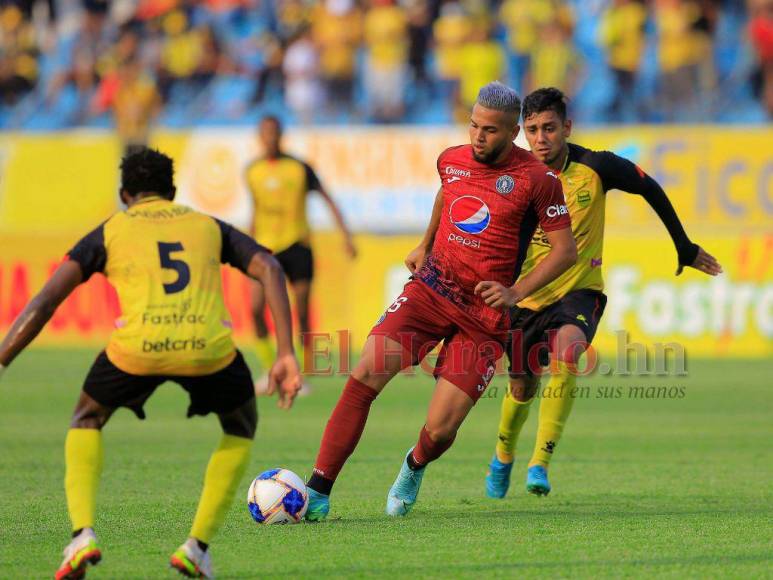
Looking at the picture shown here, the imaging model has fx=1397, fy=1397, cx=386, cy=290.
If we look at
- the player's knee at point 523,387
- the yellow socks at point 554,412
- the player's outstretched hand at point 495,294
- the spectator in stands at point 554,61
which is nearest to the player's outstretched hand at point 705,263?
the yellow socks at point 554,412

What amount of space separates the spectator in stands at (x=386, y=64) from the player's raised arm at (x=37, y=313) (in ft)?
56.1

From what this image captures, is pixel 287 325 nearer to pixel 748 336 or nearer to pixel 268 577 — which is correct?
pixel 268 577

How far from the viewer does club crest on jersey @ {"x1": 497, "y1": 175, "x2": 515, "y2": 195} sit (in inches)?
294

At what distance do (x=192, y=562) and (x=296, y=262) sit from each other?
31.9 ft

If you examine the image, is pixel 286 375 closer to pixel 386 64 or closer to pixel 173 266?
pixel 173 266

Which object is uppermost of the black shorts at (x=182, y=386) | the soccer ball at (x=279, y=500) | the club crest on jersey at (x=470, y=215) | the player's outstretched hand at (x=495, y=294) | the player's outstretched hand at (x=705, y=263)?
the club crest on jersey at (x=470, y=215)

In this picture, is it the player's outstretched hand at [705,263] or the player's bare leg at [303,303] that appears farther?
the player's bare leg at [303,303]

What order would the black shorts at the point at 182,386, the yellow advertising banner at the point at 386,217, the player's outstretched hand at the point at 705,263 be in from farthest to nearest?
the yellow advertising banner at the point at 386,217 < the player's outstretched hand at the point at 705,263 < the black shorts at the point at 182,386

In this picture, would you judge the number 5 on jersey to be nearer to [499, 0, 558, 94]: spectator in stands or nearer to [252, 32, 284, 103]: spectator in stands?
[499, 0, 558, 94]: spectator in stands

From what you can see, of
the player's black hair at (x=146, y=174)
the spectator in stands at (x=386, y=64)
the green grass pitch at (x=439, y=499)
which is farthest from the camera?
the spectator in stands at (x=386, y=64)

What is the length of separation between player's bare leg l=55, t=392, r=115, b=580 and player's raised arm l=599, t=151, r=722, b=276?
4020 millimetres

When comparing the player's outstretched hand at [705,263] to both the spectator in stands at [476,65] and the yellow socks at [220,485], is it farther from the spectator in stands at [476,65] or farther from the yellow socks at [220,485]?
the spectator in stands at [476,65]

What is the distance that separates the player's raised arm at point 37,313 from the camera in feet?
18.6

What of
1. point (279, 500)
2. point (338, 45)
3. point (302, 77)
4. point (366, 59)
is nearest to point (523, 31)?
point (366, 59)
